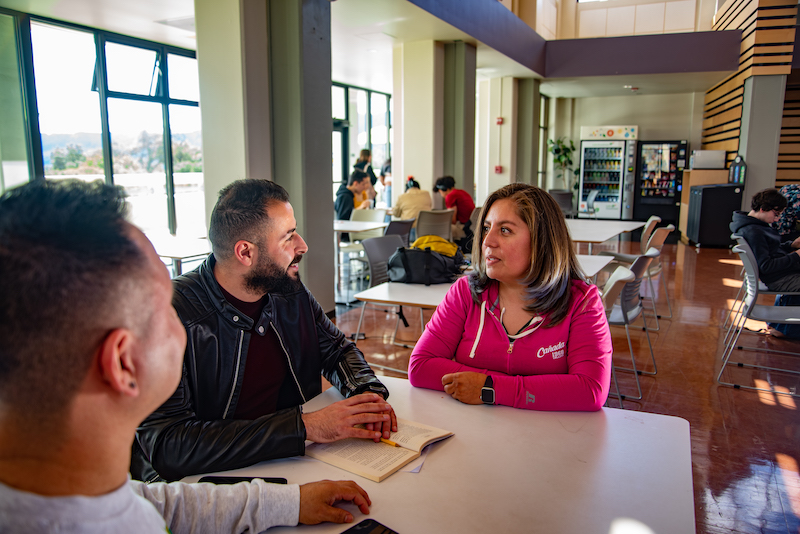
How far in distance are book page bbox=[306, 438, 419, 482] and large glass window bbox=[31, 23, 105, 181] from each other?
593cm

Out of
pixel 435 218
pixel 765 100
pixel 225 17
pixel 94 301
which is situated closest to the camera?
pixel 94 301

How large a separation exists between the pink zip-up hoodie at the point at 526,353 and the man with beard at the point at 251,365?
28cm

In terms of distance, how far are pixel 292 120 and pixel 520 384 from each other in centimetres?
384

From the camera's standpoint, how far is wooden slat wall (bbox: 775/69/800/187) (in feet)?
36.2

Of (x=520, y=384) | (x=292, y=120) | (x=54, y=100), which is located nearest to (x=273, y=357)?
(x=520, y=384)

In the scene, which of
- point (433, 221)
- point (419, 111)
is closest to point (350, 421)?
point (433, 221)

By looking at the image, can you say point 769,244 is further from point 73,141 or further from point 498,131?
point 498,131

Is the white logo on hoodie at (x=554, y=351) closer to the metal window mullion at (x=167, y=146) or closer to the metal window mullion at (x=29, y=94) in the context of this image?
the metal window mullion at (x=29, y=94)

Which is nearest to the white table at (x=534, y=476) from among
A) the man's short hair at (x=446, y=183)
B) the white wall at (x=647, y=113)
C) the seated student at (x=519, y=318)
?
the seated student at (x=519, y=318)

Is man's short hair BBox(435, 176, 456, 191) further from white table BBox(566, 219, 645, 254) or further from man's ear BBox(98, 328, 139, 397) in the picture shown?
man's ear BBox(98, 328, 139, 397)

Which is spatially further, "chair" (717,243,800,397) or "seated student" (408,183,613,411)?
"chair" (717,243,800,397)

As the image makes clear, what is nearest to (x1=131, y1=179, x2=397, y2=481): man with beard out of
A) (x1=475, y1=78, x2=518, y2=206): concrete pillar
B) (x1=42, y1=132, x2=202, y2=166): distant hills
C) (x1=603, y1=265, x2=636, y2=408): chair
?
(x1=603, y1=265, x2=636, y2=408): chair

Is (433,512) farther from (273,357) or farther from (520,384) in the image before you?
(273,357)

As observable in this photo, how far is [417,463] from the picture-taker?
4.12 ft
